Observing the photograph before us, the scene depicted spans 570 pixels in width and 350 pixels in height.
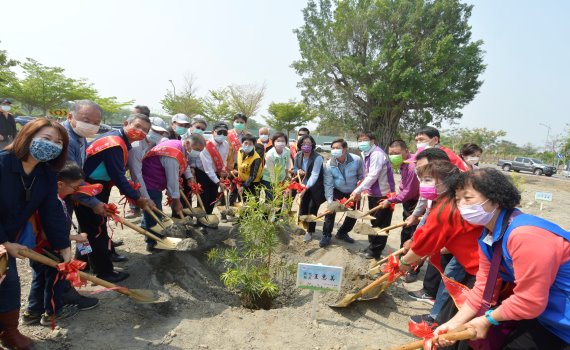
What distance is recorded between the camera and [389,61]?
67.4 ft

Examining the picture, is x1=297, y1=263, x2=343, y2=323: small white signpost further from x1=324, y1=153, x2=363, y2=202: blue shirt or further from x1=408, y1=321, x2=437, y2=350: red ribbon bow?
x1=324, y1=153, x2=363, y2=202: blue shirt

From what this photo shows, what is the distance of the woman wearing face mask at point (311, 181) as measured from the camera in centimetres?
542

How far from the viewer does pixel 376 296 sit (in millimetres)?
3359

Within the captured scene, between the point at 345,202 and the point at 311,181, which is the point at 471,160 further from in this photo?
the point at 311,181

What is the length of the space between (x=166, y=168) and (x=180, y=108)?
89.1ft

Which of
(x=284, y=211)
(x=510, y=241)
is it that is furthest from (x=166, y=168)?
(x=510, y=241)

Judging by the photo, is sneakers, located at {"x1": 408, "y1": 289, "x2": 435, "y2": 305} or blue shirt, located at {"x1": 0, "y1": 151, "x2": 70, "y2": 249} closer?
blue shirt, located at {"x1": 0, "y1": 151, "x2": 70, "y2": 249}

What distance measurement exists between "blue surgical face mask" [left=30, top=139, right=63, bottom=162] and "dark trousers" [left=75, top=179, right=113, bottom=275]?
4.22 ft

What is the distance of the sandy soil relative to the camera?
8.87 feet

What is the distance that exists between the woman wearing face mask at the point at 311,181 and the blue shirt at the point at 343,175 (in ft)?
0.46

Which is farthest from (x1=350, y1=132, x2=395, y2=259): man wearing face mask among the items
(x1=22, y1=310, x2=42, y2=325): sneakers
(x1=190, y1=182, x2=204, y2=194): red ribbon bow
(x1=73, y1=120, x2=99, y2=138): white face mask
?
(x1=22, y1=310, x2=42, y2=325): sneakers

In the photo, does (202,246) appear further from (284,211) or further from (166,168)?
(284,211)

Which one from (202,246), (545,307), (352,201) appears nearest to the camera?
(545,307)

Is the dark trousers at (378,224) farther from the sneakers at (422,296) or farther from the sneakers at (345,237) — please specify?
the sneakers at (422,296)
